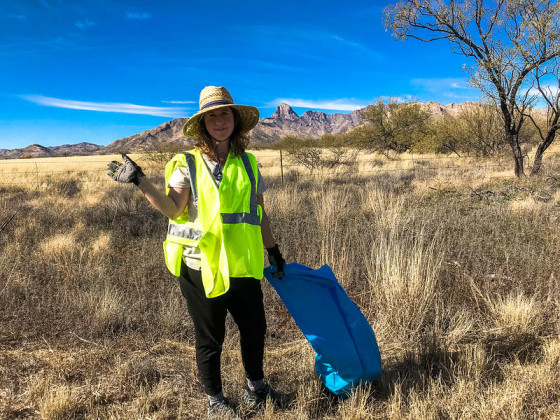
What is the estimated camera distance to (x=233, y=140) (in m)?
1.99

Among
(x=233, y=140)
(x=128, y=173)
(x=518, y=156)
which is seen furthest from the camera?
(x=518, y=156)

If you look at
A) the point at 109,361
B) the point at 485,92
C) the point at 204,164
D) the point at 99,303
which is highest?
the point at 485,92

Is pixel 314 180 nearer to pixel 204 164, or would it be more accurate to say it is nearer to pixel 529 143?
pixel 204 164

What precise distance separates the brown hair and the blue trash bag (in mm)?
728

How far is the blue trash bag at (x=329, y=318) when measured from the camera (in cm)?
212

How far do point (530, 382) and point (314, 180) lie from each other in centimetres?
1083

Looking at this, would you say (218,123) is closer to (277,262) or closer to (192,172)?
(192,172)

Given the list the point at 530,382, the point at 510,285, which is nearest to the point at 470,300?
the point at 510,285

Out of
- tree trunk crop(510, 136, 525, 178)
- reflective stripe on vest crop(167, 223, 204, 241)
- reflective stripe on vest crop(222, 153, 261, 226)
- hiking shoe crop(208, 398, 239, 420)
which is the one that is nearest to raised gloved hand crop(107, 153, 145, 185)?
reflective stripe on vest crop(167, 223, 204, 241)

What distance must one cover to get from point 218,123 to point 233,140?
156 millimetres

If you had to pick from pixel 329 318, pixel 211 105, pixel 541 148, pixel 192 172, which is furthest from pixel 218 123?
pixel 541 148

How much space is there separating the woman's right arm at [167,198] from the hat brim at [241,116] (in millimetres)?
351

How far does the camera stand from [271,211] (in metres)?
7.54

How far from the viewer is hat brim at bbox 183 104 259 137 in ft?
5.94
